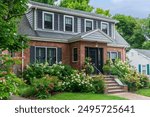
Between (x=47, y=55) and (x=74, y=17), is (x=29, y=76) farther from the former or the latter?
(x=74, y=17)

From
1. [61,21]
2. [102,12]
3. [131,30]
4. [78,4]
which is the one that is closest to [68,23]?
[61,21]

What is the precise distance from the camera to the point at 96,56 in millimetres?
21672

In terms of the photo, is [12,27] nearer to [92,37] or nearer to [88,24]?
[92,37]

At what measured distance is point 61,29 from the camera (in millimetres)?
22125

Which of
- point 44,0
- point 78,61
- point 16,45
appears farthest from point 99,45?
point 44,0

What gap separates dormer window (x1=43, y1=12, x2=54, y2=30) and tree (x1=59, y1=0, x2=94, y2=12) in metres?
16.3

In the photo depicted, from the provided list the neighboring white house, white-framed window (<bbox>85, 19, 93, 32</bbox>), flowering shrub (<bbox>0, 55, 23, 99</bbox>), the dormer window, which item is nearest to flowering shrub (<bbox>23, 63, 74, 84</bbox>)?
the dormer window

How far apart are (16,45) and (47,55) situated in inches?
387

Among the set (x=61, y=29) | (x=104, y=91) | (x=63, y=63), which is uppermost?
(x=61, y=29)

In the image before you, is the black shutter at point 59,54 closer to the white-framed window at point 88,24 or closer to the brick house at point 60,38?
the brick house at point 60,38

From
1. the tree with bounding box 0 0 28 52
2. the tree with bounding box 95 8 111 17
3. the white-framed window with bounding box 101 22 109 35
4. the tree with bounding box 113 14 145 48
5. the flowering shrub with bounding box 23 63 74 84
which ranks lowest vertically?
the flowering shrub with bounding box 23 63 74 84

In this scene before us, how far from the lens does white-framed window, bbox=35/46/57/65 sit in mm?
20078

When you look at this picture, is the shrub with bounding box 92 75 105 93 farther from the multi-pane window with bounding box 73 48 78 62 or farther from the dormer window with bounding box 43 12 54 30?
the dormer window with bounding box 43 12 54 30

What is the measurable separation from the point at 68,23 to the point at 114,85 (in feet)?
23.0
